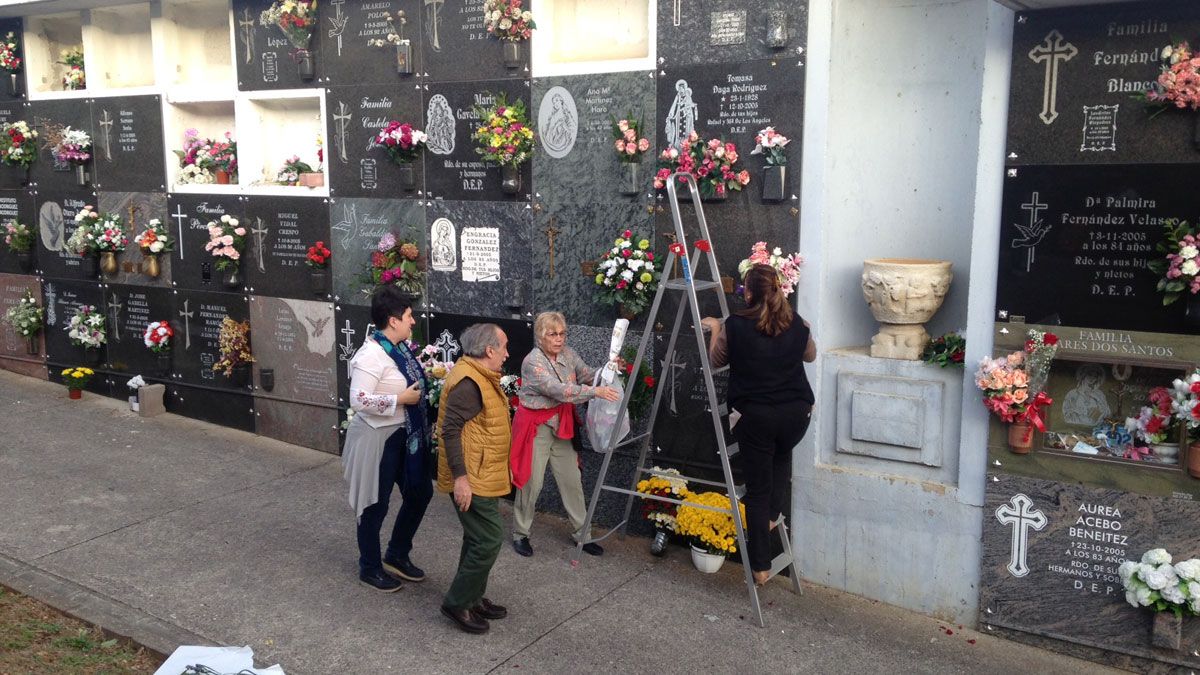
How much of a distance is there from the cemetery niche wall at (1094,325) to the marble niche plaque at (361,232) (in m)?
4.26

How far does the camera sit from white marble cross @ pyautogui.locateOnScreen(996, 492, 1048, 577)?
208 inches

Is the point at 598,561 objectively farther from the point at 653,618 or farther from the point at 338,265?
the point at 338,265

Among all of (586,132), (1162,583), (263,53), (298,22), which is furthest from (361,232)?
(1162,583)

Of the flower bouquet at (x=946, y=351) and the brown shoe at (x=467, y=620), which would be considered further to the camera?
the flower bouquet at (x=946, y=351)

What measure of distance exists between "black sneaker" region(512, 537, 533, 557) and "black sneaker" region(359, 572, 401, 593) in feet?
2.80

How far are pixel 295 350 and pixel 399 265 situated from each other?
1465 millimetres

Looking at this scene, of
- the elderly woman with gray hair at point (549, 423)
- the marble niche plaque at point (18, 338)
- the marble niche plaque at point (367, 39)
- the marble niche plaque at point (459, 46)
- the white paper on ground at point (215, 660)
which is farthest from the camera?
the marble niche plaque at point (18, 338)

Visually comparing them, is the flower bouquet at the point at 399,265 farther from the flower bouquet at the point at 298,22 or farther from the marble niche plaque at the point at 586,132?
the flower bouquet at the point at 298,22

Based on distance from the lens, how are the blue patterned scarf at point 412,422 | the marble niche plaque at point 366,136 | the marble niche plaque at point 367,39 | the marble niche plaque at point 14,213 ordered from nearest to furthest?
the blue patterned scarf at point 412,422 → the marble niche plaque at point 367,39 → the marble niche plaque at point 366,136 → the marble niche plaque at point 14,213

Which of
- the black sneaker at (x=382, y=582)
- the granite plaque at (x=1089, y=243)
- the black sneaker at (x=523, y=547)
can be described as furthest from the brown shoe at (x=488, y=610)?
the granite plaque at (x=1089, y=243)

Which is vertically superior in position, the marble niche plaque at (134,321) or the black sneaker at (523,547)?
the marble niche plaque at (134,321)

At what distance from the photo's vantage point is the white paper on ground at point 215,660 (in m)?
4.57

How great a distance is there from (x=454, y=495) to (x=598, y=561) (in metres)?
1.63

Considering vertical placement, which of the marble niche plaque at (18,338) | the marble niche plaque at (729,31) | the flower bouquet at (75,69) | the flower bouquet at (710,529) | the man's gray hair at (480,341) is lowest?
the flower bouquet at (710,529)
